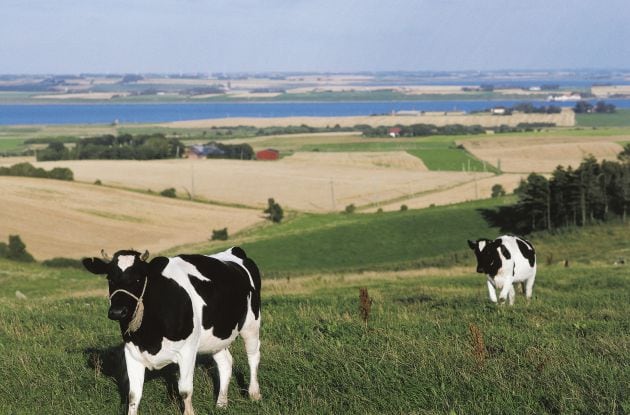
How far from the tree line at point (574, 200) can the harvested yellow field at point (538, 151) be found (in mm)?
41220

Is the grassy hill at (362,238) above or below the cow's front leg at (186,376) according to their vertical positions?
below

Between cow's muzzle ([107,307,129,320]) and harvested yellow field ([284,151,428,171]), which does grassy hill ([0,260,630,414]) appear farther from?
harvested yellow field ([284,151,428,171])

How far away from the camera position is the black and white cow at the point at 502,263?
18.0 meters

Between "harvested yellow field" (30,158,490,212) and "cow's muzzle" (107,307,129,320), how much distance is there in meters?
82.0

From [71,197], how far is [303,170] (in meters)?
46.5

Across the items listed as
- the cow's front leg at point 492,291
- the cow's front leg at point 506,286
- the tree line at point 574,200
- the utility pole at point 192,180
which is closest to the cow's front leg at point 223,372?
the cow's front leg at point 492,291

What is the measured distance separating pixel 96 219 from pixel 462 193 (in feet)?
148

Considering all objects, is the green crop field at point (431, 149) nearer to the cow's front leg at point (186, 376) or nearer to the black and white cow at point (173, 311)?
the black and white cow at point (173, 311)

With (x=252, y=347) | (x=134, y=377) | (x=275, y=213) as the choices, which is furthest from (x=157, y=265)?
(x=275, y=213)

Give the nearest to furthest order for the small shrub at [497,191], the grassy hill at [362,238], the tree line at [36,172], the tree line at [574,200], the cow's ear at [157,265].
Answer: the cow's ear at [157,265] < the grassy hill at [362,238] < the tree line at [574,200] < the small shrub at [497,191] < the tree line at [36,172]

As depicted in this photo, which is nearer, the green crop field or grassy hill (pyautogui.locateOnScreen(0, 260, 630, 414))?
grassy hill (pyautogui.locateOnScreen(0, 260, 630, 414))

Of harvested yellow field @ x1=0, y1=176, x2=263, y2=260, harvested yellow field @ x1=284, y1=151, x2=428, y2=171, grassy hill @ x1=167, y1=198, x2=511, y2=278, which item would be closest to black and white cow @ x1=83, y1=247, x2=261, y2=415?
grassy hill @ x1=167, y1=198, x2=511, y2=278

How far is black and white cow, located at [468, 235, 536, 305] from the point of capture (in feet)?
58.9

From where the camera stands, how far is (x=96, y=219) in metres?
75.9
